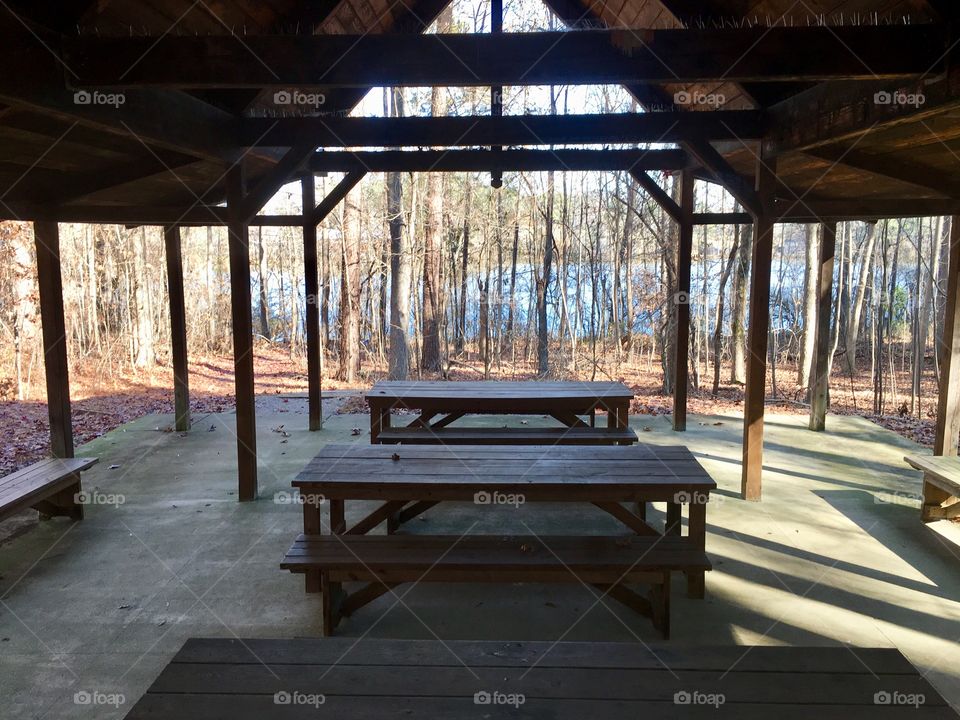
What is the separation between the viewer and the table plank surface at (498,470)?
314cm

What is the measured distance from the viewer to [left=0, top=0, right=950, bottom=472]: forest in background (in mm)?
11016

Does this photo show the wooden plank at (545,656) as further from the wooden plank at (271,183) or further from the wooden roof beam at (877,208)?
the wooden roof beam at (877,208)

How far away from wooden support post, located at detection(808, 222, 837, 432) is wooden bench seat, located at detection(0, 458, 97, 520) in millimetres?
7640

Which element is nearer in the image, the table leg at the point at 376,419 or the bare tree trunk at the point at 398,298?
the table leg at the point at 376,419

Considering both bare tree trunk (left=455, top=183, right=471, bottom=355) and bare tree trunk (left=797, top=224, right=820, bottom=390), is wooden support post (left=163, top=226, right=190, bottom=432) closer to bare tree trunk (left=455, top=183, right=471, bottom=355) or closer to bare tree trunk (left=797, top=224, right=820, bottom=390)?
bare tree trunk (left=455, top=183, right=471, bottom=355)

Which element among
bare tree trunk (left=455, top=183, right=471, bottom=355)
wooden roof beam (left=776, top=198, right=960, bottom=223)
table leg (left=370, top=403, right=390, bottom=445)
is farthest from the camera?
bare tree trunk (left=455, top=183, right=471, bottom=355)

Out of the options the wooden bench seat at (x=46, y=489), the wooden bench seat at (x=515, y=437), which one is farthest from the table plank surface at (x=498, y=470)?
the wooden bench seat at (x=46, y=489)

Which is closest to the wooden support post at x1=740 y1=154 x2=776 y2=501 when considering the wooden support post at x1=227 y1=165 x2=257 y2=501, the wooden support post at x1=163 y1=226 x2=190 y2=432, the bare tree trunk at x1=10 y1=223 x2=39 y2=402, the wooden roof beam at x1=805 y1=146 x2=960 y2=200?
the wooden roof beam at x1=805 y1=146 x2=960 y2=200

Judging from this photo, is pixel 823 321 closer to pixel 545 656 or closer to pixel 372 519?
pixel 372 519

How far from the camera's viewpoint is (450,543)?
305 centimetres

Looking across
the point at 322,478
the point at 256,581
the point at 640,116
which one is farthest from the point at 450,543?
the point at 640,116

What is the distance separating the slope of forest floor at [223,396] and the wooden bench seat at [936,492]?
3.27m

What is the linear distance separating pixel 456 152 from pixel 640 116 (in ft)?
6.14

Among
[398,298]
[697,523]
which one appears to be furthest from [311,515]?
[398,298]
